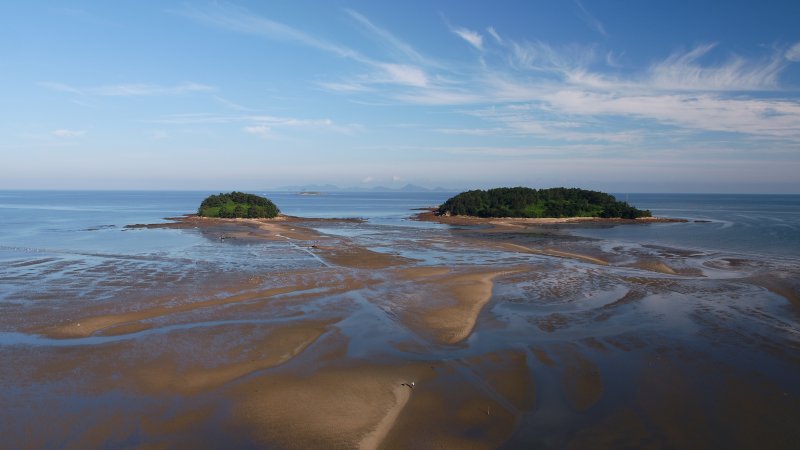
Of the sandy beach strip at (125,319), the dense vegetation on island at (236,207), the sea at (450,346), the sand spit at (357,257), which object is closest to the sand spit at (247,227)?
the dense vegetation on island at (236,207)

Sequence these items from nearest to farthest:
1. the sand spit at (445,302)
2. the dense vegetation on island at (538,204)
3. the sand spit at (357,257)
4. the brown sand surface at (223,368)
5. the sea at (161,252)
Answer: the brown sand surface at (223,368), the sand spit at (445,302), the sea at (161,252), the sand spit at (357,257), the dense vegetation on island at (538,204)

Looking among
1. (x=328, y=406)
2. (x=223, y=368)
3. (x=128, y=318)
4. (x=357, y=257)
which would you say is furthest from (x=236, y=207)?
(x=328, y=406)

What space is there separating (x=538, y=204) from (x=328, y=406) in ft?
228

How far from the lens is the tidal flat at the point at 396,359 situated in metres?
8.98

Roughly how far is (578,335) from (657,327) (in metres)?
3.06

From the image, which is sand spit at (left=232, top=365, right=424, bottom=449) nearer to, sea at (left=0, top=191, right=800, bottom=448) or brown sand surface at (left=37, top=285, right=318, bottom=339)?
sea at (left=0, top=191, right=800, bottom=448)

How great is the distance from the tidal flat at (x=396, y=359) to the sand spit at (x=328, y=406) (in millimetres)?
48

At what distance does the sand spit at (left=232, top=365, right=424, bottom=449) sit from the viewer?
869 cm

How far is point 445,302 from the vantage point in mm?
18969

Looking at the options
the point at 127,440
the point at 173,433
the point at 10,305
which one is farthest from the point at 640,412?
the point at 10,305

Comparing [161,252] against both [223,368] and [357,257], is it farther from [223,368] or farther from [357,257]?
[223,368]

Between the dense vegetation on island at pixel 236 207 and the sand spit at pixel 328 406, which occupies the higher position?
the dense vegetation on island at pixel 236 207

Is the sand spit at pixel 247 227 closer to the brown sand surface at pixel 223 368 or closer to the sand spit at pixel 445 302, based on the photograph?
the sand spit at pixel 445 302

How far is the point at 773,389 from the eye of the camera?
35.8ft
